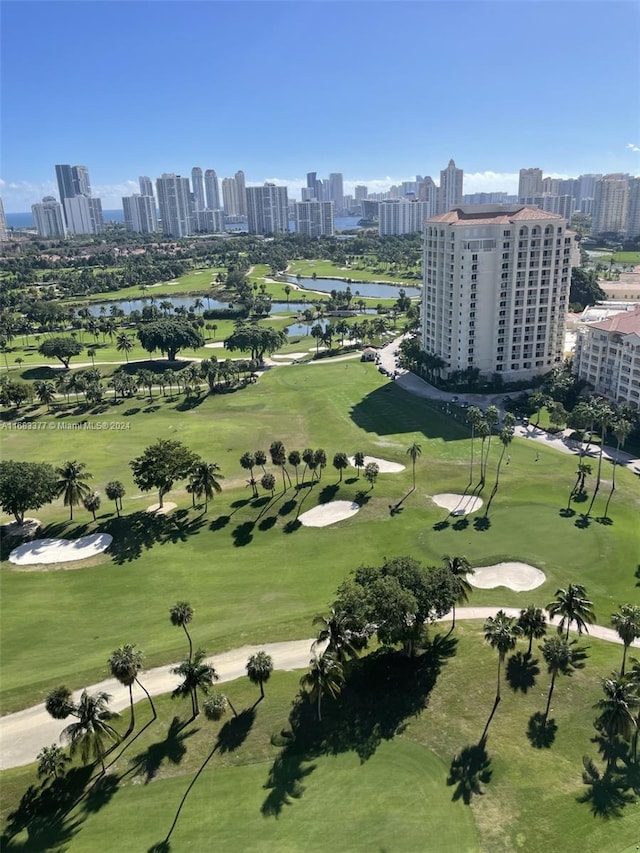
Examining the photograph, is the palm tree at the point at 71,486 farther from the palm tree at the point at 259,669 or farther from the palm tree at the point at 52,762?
the palm tree at the point at 259,669

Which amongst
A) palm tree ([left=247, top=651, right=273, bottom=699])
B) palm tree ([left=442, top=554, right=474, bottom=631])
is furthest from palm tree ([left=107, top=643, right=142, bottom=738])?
palm tree ([left=442, top=554, right=474, bottom=631])

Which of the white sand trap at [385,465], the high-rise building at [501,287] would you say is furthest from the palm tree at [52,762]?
the high-rise building at [501,287]

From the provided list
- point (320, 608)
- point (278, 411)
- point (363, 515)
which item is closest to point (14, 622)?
point (320, 608)

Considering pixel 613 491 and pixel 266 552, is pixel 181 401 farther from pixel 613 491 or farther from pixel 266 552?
pixel 613 491

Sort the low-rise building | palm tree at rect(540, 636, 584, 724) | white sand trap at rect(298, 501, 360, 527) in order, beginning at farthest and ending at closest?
the low-rise building → white sand trap at rect(298, 501, 360, 527) → palm tree at rect(540, 636, 584, 724)

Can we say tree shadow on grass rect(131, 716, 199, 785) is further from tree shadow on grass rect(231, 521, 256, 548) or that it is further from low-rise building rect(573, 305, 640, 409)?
low-rise building rect(573, 305, 640, 409)

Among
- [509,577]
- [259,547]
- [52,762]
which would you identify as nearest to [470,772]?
[509,577]

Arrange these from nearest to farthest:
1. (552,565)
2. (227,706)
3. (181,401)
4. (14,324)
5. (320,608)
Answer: (227,706), (320,608), (552,565), (181,401), (14,324)
